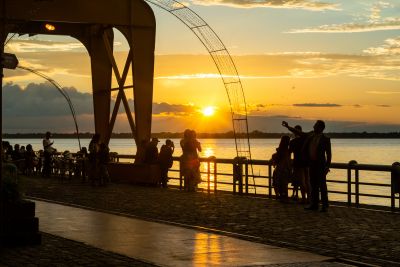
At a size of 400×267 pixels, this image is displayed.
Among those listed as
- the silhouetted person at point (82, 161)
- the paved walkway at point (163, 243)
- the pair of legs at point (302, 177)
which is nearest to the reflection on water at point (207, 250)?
the paved walkway at point (163, 243)

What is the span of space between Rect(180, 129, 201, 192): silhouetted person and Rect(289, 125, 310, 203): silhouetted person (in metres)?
5.68

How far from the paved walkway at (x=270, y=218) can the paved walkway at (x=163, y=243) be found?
69 centimetres

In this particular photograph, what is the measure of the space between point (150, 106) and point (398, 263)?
67.2 ft

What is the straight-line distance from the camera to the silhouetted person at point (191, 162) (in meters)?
25.5

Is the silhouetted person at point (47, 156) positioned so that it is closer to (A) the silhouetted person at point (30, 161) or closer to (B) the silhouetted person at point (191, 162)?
(A) the silhouetted person at point (30, 161)

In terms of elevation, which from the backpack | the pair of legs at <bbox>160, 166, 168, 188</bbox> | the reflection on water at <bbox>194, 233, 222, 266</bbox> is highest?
the backpack

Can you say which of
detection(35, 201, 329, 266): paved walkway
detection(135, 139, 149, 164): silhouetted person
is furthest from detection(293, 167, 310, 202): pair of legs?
detection(135, 139, 149, 164): silhouetted person

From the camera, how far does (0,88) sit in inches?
443

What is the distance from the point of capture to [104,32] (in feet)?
103

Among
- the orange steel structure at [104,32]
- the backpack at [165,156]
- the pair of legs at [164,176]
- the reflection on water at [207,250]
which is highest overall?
the orange steel structure at [104,32]

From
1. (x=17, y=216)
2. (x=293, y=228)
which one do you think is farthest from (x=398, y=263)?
(x=17, y=216)

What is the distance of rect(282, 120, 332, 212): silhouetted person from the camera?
714 inches

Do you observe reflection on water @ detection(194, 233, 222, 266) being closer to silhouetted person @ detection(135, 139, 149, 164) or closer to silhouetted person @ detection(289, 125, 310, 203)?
silhouetted person @ detection(289, 125, 310, 203)

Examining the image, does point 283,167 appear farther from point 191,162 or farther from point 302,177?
point 191,162
